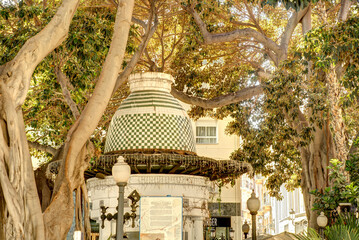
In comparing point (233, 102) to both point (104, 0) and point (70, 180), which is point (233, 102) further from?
point (70, 180)

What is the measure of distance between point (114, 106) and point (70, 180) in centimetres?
1329

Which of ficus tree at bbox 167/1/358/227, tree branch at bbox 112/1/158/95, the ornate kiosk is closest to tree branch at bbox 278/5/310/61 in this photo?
ficus tree at bbox 167/1/358/227

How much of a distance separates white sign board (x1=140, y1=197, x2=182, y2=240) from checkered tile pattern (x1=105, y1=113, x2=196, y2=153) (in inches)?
87.0

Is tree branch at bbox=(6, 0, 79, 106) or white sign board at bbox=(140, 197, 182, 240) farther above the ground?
tree branch at bbox=(6, 0, 79, 106)

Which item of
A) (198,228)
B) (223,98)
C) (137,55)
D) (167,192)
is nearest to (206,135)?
(223,98)

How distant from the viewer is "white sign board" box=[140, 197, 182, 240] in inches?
523

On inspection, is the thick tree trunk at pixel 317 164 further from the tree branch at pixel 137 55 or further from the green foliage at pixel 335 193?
the tree branch at pixel 137 55

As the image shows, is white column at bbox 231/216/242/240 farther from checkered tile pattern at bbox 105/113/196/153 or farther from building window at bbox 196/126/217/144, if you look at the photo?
checkered tile pattern at bbox 105/113/196/153

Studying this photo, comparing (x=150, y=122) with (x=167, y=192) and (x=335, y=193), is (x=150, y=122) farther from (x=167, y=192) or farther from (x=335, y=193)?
(x=335, y=193)

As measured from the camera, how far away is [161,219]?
13.3 m

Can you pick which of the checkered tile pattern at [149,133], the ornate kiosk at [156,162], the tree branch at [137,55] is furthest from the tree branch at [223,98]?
the tree branch at [137,55]

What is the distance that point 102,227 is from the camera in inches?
569

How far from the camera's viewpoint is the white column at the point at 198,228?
14.8 meters

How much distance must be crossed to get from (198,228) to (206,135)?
19431mm
